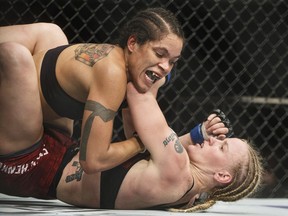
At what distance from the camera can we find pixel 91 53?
1753mm

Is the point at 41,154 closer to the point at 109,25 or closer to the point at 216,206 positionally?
the point at 216,206

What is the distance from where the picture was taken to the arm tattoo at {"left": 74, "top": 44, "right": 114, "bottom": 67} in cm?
172

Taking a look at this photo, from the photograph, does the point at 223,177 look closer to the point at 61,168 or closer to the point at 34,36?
the point at 61,168

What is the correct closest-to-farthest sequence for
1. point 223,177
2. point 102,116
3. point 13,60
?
point 102,116 < point 13,60 < point 223,177

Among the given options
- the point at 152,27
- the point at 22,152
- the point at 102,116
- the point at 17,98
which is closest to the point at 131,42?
the point at 152,27

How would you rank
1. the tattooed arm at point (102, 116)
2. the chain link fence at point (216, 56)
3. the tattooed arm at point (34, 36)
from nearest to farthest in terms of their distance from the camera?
1. the tattooed arm at point (102, 116)
2. the tattooed arm at point (34, 36)
3. the chain link fence at point (216, 56)

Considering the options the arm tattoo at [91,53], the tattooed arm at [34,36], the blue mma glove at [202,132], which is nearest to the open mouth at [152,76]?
the arm tattoo at [91,53]

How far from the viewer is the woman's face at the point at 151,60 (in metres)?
1.71

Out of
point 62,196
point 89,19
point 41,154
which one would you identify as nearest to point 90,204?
point 62,196

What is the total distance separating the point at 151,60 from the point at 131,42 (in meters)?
0.09

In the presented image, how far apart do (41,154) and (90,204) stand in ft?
0.70

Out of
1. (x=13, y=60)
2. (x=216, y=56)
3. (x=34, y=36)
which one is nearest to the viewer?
(x=13, y=60)

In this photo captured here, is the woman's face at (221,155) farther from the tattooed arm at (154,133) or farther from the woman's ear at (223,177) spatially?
the tattooed arm at (154,133)

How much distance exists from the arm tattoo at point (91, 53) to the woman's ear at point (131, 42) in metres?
0.05
